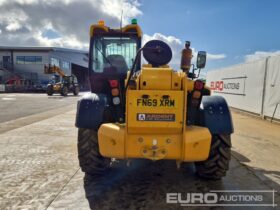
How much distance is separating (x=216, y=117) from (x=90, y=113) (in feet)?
6.08

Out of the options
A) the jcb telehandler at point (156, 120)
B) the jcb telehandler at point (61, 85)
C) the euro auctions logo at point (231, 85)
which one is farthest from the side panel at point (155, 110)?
the jcb telehandler at point (61, 85)

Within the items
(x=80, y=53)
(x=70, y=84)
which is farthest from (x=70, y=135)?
(x=80, y=53)

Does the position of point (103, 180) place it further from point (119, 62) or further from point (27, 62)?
point (27, 62)

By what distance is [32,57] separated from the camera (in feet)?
142

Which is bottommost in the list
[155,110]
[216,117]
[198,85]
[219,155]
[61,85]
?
[219,155]

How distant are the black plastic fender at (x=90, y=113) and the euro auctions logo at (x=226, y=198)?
1.47 m

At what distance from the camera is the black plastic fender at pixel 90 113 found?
13.2 ft

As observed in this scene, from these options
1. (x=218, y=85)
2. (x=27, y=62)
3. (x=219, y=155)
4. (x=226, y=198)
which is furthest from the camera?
(x=27, y=62)

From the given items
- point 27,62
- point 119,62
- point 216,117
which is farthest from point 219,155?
point 27,62

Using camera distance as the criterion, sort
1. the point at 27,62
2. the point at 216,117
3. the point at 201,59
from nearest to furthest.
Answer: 1. the point at 216,117
2. the point at 201,59
3. the point at 27,62

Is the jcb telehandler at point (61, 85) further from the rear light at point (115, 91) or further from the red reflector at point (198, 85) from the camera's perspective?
the red reflector at point (198, 85)

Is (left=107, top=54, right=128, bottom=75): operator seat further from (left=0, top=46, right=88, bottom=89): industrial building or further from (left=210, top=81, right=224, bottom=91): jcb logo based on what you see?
(left=0, top=46, right=88, bottom=89): industrial building

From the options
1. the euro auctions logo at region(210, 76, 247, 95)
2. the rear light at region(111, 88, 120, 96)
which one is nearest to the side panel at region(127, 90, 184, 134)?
the rear light at region(111, 88, 120, 96)

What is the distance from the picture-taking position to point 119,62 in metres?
5.31
